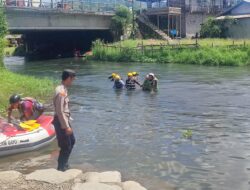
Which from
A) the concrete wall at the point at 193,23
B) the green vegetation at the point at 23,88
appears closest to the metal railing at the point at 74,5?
the concrete wall at the point at 193,23

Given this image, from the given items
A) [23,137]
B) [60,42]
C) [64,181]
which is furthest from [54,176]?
[60,42]

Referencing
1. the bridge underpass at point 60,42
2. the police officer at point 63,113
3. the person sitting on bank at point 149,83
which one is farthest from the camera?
the bridge underpass at point 60,42

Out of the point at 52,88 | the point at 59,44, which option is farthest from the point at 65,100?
the point at 59,44

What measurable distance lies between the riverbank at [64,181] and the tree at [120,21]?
51.9m

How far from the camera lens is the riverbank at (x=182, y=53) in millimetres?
43594

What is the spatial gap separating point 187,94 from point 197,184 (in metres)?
14.1

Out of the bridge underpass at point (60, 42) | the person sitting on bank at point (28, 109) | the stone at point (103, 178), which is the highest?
the bridge underpass at point (60, 42)

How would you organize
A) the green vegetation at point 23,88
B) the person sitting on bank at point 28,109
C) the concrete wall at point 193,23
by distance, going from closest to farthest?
the person sitting on bank at point 28,109
the green vegetation at point 23,88
the concrete wall at point 193,23

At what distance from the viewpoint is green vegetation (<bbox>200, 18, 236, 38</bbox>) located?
6162 cm

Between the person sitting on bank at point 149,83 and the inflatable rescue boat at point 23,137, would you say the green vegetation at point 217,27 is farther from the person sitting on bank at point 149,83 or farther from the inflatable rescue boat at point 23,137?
the inflatable rescue boat at point 23,137

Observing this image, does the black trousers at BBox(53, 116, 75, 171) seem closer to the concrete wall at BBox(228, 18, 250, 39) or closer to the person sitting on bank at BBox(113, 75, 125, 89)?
the person sitting on bank at BBox(113, 75, 125, 89)

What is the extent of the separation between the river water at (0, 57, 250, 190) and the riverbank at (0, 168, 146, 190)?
1.06 m

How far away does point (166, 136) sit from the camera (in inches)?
578

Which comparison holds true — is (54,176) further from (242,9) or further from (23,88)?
(242,9)
